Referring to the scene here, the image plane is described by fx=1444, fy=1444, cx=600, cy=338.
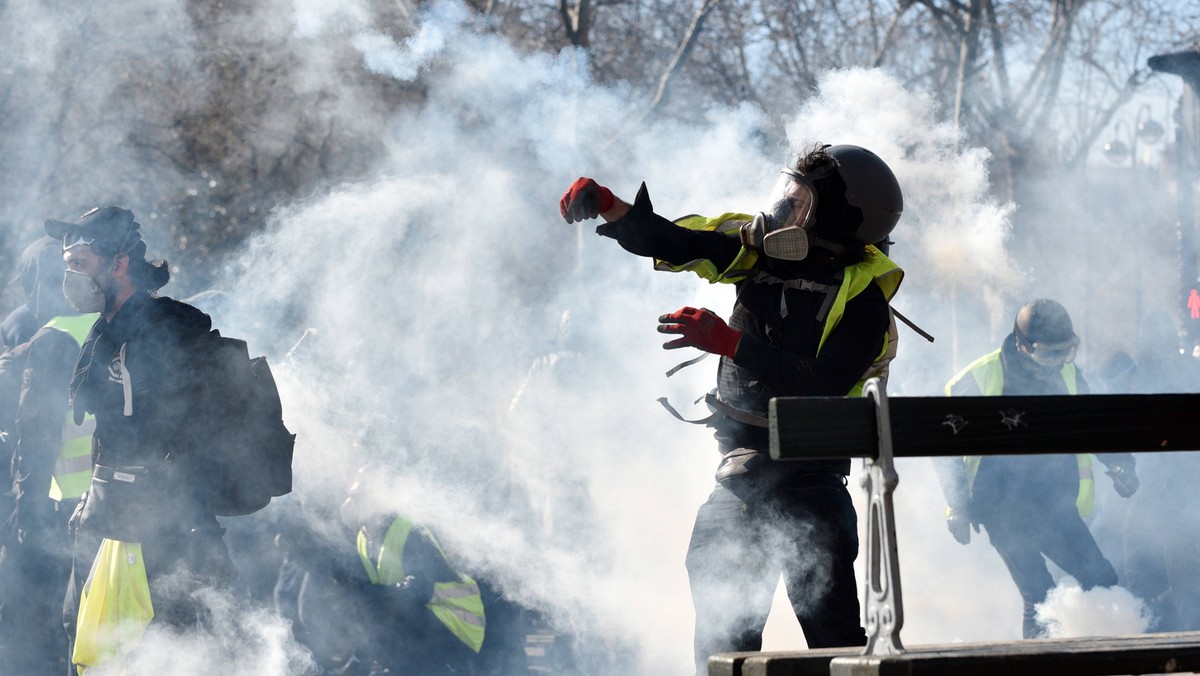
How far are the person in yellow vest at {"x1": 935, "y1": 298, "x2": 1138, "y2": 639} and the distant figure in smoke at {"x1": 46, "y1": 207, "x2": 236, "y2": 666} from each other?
3.62m

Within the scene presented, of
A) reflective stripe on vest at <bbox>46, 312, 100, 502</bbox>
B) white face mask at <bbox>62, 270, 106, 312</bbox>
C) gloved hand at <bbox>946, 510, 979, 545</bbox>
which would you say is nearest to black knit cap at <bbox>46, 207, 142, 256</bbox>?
white face mask at <bbox>62, 270, 106, 312</bbox>

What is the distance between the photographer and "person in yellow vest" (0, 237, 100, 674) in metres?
5.97

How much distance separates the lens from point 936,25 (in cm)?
1681

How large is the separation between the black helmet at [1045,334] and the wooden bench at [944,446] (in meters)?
4.26

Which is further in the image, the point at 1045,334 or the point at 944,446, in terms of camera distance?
the point at 1045,334

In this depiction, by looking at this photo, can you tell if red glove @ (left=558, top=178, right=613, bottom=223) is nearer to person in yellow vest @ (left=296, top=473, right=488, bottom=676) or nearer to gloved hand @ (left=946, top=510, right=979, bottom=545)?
person in yellow vest @ (left=296, top=473, right=488, bottom=676)

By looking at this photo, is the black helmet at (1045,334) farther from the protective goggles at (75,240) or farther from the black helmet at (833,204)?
the protective goggles at (75,240)

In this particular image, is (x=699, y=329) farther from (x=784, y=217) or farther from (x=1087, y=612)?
(x=1087, y=612)

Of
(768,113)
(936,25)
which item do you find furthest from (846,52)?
(768,113)

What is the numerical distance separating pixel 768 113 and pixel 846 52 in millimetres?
Result: 2795

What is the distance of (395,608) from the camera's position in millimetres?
6562

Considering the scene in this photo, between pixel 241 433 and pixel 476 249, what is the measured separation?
429 cm

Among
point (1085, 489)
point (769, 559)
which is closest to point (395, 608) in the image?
point (769, 559)

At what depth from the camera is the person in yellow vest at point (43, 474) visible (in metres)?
5.97
